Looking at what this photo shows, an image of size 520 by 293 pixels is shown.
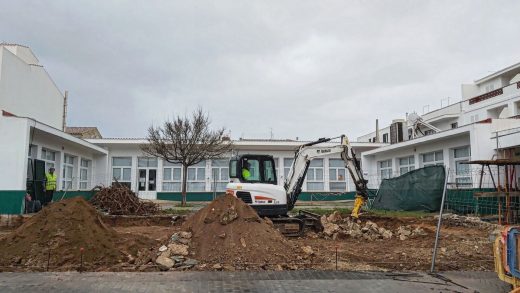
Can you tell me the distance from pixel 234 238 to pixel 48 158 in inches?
630

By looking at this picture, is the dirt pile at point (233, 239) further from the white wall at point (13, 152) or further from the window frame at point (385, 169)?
the window frame at point (385, 169)

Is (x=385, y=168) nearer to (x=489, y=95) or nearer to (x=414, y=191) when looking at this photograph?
(x=489, y=95)

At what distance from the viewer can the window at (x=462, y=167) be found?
858 inches

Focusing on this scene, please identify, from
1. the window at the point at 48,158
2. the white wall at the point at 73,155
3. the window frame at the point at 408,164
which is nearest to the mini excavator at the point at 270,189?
the white wall at the point at 73,155

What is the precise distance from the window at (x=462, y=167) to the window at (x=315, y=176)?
13407 mm

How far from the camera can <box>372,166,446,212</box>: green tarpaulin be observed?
20062 mm

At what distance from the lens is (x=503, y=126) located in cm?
2003

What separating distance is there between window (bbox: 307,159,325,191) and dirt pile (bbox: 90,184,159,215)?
57.4 ft

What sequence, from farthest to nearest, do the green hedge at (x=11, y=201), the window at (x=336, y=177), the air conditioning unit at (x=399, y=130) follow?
the window at (x=336, y=177) → the air conditioning unit at (x=399, y=130) → the green hedge at (x=11, y=201)

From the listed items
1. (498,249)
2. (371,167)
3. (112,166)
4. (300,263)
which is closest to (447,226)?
(300,263)

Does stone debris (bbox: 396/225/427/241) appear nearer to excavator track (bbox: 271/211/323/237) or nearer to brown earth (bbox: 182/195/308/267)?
excavator track (bbox: 271/211/323/237)

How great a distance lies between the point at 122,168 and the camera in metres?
33.4

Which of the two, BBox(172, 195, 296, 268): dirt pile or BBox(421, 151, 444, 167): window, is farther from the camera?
BBox(421, 151, 444, 167): window

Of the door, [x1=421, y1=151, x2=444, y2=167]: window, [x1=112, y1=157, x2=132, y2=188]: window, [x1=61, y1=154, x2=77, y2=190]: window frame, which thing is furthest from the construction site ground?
[x1=112, y1=157, x2=132, y2=188]: window
